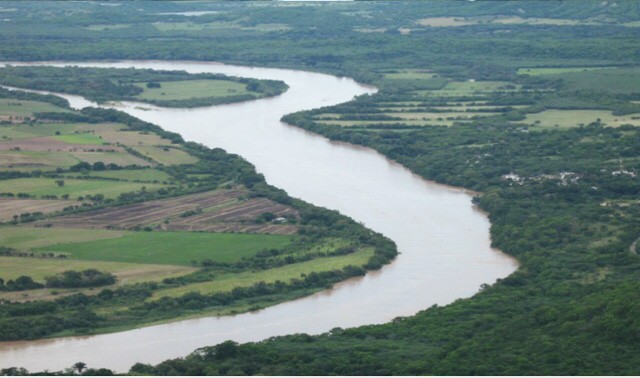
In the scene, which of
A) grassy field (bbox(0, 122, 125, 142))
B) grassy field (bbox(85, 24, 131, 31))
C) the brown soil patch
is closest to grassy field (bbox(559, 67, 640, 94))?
grassy field (bbox(0, 122, 125, 142))

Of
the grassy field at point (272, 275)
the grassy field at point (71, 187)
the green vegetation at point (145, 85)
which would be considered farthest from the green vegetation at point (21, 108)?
the grassy field at point (272, 275)

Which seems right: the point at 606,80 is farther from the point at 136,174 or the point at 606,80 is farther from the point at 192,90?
the point at 136,174

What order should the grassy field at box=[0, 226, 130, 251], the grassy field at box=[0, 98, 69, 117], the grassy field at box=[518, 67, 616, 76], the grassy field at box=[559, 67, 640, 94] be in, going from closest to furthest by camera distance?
the grassy field at box=[0, 226, 130, 251]
the grassy field at box=[0, 98, 69, 117]
the grassy field at box=[559, 67, 640, 94]
the grassy field at box=[518, 67, 616, 76]

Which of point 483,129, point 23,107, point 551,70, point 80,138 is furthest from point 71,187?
point 551,70

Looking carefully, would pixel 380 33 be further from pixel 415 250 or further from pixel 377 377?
pixel 377 377

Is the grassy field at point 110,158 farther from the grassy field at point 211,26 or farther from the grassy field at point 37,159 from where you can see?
the grassy field at point 211,26

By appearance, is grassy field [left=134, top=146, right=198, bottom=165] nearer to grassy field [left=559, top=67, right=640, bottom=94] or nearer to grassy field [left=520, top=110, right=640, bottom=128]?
grassy field [left=520, top=110, right=640, bottom=128]
